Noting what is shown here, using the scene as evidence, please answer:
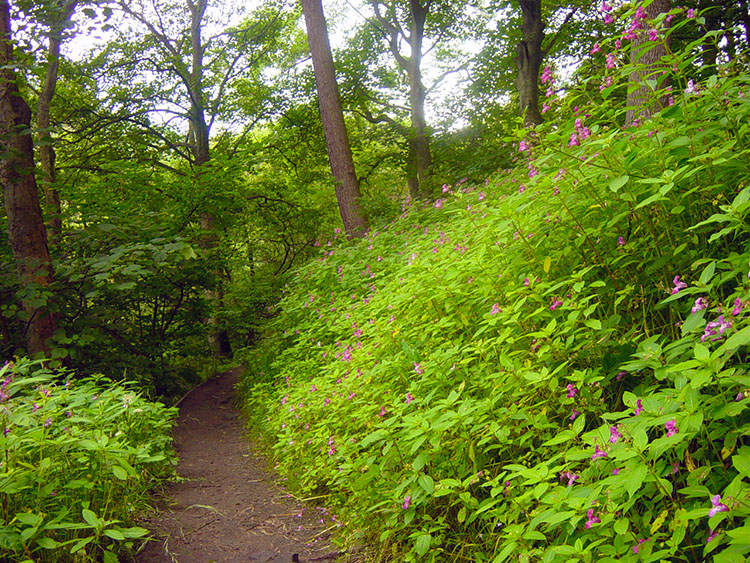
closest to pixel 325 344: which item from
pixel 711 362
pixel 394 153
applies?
pixel 711 362

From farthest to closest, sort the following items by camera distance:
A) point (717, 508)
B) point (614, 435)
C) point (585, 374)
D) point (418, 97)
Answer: point (418, 97), point (585, 374), point (614, 435), point (717, 508)

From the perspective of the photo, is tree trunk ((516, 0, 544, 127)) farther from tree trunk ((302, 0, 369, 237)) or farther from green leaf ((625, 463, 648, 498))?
green leaf ((625, 463, 648, 498))

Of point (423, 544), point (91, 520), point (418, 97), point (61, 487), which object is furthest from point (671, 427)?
point (418, 97)

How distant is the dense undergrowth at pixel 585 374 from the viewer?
1.61 metres

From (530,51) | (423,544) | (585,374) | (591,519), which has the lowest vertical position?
(423,544)

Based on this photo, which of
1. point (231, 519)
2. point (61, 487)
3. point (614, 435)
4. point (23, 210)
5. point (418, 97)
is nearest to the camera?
point (614, 435)

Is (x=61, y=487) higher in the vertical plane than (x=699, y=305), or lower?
lower

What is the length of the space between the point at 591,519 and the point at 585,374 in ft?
2.12

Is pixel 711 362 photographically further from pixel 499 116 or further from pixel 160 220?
pixel 499 116

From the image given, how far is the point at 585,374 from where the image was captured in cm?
214

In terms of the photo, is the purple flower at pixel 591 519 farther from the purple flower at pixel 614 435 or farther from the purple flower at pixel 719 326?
the purple flower at pixel 719 326

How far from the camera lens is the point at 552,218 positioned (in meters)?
2.99

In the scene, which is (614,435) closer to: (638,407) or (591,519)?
(638,407)

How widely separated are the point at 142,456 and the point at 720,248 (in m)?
3.06
